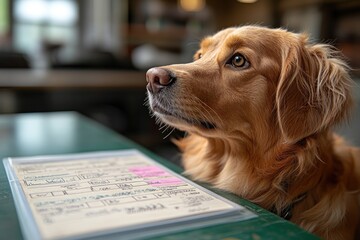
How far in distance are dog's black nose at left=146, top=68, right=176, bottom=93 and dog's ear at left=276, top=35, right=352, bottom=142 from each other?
0.96 feet

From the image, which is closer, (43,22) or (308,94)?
(308,94)

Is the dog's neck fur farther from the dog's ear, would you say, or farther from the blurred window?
the blurred window

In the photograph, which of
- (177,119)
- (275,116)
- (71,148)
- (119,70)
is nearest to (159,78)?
(177,119)

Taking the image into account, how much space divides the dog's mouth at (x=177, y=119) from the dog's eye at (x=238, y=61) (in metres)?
0.19

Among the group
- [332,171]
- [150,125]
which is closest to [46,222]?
[332,171]

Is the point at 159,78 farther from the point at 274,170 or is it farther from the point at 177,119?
the point at 274,170

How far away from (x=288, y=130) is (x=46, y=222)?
0.61 m

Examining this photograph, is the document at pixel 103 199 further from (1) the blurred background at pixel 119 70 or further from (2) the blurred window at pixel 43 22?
(2) the blurred window at pixel 43 22

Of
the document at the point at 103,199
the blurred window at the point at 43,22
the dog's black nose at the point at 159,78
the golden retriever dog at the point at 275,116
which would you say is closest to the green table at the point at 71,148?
the document at the point at 103,199

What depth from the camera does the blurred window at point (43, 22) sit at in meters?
6.66

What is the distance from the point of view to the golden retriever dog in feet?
3.01

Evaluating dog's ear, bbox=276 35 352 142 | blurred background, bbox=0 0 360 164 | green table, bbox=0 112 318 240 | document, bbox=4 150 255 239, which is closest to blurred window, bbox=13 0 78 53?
blurred background, bbox=0 0 360 164

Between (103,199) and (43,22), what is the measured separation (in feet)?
22.8

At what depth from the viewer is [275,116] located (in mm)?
988
